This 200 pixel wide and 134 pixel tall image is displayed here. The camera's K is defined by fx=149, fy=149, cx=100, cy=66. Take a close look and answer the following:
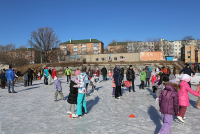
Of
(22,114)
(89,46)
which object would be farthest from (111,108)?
Result: (89,46)

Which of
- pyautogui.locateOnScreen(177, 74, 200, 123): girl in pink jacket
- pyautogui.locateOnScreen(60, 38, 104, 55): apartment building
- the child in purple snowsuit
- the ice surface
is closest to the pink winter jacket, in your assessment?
pyautogui.locateOnScreen(177, 74, 200, 123): girl in pink jacket

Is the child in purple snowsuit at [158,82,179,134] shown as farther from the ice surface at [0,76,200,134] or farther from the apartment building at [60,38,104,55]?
the apartment building at [60,38,104,55]

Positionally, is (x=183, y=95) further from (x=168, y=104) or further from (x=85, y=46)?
(x=85, y=46)

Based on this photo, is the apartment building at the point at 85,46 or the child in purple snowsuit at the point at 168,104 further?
the apartment building at the point at 85,46

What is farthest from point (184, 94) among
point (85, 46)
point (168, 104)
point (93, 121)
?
point (85, 46)

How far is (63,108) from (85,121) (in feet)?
6.35

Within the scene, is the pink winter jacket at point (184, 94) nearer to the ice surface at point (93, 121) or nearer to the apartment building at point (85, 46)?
the ice surface at point (93, 121)

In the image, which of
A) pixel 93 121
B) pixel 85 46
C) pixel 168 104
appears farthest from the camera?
pixel 85 46

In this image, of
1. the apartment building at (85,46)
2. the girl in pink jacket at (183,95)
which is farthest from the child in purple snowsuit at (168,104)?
the apartment building at (85,46)

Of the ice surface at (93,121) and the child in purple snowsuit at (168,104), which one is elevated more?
the child in purple snowsuit at (168,104)

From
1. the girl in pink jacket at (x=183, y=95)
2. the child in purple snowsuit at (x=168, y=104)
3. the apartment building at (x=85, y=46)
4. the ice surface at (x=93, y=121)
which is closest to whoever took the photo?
the child in purple snowsuit at (x=168, y=104)

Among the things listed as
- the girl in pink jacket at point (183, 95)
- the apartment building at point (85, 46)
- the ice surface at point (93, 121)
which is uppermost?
the apartment building at point (85, 46)

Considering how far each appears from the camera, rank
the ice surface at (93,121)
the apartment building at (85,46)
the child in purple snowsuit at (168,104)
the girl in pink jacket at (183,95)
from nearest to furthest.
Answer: the child in purple snowsuit at (168,104), the ice surface at (93,121), the girl in pink jacket at (183,95), the apartment building at (85,46)

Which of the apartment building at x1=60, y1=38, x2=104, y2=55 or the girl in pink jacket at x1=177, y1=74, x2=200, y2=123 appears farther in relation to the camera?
the apartment building at x1=60, y1=38, x2=104, y2=55
